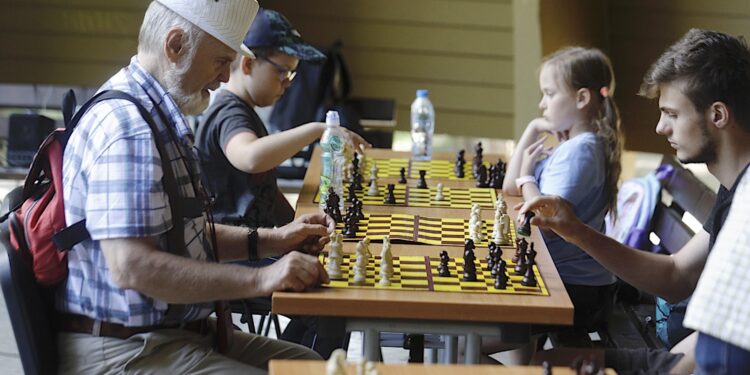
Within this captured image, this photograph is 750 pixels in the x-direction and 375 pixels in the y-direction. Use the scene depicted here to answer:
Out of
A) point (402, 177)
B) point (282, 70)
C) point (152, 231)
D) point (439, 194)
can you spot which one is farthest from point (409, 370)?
point (282, 70)

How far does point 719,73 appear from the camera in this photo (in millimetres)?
2797

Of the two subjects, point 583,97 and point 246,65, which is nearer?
point 583,97

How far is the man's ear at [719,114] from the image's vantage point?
9.01 feet

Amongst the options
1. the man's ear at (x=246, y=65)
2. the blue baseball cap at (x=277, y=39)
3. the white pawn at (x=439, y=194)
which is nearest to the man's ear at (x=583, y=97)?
the white pawn at (x=439, y=194)

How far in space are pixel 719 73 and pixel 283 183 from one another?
4366 mm

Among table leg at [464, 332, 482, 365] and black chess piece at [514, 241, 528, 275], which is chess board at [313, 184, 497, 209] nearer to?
black chess piece at [514, 241, 528, 275]

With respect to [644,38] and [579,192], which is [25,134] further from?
[579,192]

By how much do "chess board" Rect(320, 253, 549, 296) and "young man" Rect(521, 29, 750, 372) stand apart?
22 cm

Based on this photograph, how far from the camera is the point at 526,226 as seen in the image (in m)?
3.10

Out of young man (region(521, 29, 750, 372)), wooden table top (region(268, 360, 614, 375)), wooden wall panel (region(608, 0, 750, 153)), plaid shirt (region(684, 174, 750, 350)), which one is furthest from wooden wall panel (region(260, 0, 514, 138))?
plaid shirt (region(684, 174, 750, 350))

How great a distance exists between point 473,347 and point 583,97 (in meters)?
1.44

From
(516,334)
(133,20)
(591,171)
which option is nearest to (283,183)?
(133,20)

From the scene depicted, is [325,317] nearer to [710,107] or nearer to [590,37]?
[710,107]

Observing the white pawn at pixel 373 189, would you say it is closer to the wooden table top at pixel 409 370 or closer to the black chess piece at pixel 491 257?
the black chess piece at pixel 491 257
